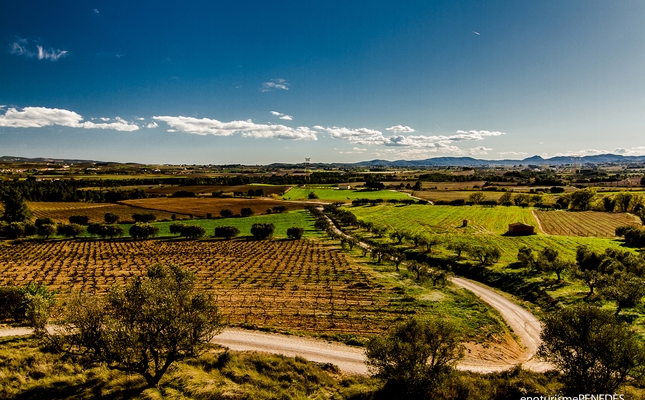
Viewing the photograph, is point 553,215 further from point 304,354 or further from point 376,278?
point 304,354

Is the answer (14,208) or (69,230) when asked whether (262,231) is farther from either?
(14,208)

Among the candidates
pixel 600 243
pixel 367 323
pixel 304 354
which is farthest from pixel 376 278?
pixel 600 243

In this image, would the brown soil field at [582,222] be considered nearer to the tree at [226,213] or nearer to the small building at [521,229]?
the small building at [521,229]

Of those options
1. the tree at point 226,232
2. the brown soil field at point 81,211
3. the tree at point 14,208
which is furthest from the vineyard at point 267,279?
the brown soil field at point 81,211

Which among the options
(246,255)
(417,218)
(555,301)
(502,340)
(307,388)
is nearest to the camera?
(307,388)

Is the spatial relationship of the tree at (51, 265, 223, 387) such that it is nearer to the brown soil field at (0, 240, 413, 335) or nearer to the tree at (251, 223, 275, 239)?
the brown soil field at (0, 240, 413, 335)
